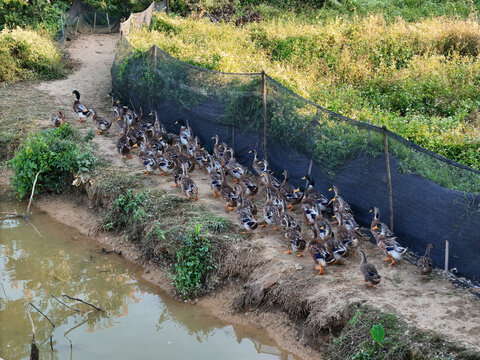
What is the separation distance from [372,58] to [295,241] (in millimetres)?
10876

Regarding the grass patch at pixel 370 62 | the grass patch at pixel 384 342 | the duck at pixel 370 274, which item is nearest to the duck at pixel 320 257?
the duck at pixel 370 274

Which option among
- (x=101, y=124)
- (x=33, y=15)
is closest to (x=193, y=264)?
(x=101, y=124)

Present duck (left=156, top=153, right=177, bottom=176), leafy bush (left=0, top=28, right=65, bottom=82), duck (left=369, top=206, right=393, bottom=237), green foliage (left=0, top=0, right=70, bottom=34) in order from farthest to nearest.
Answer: green foliage (left=0, top=0, right=70, bottom=34), leafy bush (left=0, top=28, right=65, bottom=82), duck (left=156, top=153, right=177, bottom=176), duck (left=369, top=206, right=393, bottom=237)

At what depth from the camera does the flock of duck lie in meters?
9.18

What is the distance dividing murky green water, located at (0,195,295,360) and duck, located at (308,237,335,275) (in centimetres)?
146

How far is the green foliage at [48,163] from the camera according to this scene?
1320cm

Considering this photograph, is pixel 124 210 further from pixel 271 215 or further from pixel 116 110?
pixel 116 110

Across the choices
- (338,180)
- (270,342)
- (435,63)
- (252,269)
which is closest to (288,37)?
(435,63)

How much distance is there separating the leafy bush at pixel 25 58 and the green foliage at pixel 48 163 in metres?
6.97

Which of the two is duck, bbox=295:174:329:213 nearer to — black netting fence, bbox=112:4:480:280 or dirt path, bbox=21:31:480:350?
black netting fence, bbox=112:4:480:280

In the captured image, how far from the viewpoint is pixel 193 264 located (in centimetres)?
989

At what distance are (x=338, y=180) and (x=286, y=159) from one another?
1.70 meters

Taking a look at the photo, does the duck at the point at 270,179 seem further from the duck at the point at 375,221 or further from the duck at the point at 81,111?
the duck at the point at 81,111

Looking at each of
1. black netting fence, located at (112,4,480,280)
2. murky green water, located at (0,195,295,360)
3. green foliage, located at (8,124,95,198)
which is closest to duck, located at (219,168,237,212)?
black netting fence, located at (112,4,480,280)
